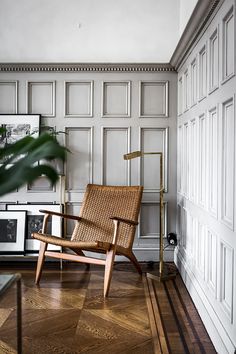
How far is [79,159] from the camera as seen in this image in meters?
4.12

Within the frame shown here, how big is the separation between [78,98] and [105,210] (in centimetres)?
126

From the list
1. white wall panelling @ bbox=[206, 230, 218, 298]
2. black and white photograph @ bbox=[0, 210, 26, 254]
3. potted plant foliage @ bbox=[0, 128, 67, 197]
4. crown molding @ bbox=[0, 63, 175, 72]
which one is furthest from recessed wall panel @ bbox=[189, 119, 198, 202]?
potted plant foliage @ bbox=[0, 128, 67, 197]

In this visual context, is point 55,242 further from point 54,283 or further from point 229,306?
point 229,306

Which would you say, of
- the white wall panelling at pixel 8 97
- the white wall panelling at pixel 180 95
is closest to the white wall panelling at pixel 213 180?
the white wall panelling at pixel 180 95

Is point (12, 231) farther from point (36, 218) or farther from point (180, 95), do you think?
point (180, 95)

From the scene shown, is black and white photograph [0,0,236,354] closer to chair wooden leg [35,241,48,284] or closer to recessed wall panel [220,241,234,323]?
chair wooden leg [35,241,48,284]

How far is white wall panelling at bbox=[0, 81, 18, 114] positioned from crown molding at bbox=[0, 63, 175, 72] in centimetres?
15

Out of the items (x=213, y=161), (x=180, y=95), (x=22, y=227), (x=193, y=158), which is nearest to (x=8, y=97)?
(x=22, y=227)

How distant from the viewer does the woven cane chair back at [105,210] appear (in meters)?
3.65

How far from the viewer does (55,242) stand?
126 inches

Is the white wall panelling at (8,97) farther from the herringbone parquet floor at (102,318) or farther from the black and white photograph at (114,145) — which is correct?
the herringbone parquet floor at (102,318)

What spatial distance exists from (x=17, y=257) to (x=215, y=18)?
119 inches

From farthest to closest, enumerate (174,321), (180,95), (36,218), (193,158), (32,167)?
(36,218) < (180,95) < (193,158) < (174,321) < (32,167)

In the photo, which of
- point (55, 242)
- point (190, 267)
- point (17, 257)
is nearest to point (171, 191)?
point (190, 267)
